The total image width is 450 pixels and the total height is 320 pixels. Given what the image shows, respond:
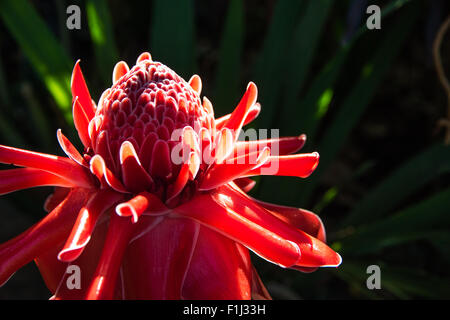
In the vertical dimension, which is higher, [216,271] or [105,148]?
[105,148]

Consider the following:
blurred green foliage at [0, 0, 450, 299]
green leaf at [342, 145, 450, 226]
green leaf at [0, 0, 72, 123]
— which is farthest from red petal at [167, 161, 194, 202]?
green leaf at [342, 145, 450, 226]

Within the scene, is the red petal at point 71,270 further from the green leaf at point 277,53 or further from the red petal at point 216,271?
the green leaf at point 277,53

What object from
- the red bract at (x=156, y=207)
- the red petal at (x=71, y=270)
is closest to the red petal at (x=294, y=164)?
the red bract at (x=156, y=207)

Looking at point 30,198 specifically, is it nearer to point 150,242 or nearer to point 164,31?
point 164,31

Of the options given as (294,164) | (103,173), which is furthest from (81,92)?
(294,164)

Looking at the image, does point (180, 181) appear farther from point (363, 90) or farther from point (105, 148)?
point (363, 90)

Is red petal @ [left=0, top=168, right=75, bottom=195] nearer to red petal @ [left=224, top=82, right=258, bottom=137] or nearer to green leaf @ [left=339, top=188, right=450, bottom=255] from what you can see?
red petal @ [left=224, top=82, right=258, bottom=137]
